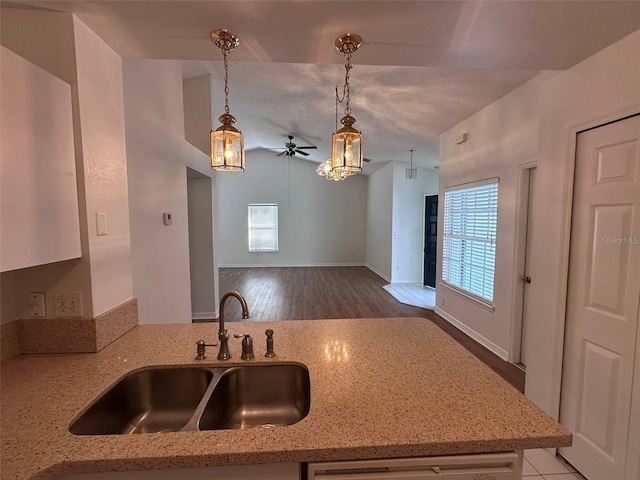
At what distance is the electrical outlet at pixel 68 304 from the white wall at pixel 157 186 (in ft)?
3.52

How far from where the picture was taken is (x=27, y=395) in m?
1.03

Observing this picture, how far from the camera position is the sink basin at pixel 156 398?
1.21 meters

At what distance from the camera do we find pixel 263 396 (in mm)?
1326

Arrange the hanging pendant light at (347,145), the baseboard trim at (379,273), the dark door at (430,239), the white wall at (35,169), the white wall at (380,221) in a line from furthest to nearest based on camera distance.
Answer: the baseboard trim at (379,273)
the white wall at (380,221)
the dark door at (430,239)
the hanging pendant light at (347,145)
the white wall at (35,169)

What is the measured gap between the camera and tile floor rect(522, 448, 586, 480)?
181 centimetres

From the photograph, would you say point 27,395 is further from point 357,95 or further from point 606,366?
point 357,95

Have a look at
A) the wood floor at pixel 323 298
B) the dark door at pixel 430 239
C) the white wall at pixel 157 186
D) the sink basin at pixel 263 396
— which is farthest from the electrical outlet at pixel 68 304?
the dark door at pixel 430 239

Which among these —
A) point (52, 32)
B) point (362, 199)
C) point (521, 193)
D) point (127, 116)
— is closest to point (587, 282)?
point (521, 193)

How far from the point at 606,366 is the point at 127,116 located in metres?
3.46

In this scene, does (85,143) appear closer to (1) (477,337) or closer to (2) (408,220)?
(1) (477,337)

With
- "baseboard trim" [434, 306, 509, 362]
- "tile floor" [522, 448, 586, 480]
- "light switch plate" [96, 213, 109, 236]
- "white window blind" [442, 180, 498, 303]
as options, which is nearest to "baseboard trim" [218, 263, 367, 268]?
"baseboard trim" [434, 306, 509, 362]

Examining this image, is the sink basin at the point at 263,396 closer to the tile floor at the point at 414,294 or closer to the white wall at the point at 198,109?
the white wall at the point at 198,109

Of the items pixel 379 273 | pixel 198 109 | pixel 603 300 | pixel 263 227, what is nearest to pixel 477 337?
pixel 603 300

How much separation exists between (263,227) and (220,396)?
8589mm
